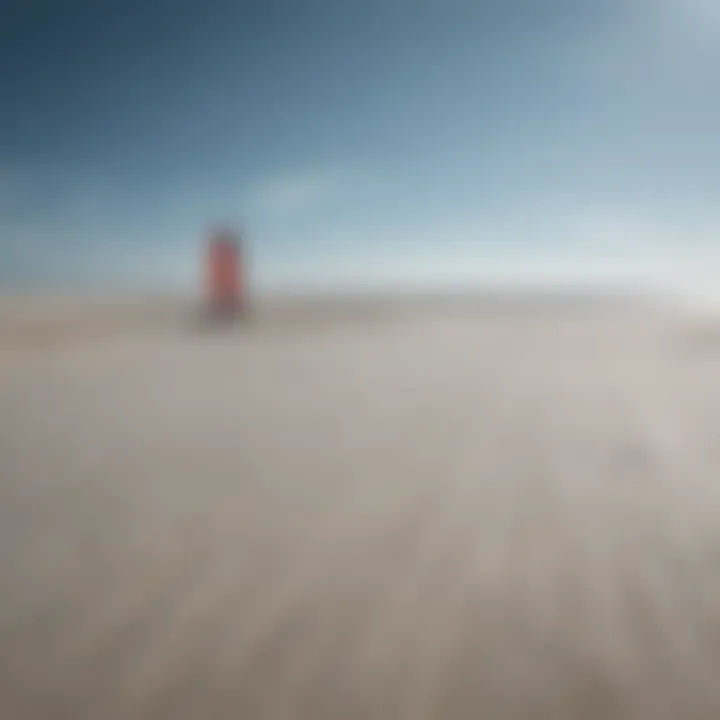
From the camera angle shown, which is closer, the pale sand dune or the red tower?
the pale sand dune

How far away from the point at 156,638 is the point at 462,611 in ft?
4.50

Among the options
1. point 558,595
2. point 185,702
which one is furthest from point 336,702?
point 558,595

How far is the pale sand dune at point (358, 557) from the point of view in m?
2.34

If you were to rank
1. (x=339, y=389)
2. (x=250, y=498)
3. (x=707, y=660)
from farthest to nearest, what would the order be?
(x=339, y=389) → (x=250, y=498) → (x=707, y=660)

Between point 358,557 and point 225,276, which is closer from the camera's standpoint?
point 358,557

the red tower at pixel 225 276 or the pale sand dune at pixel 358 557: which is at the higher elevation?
the red tower at pixel 225 276

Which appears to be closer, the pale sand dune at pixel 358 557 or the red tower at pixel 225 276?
the pale sand dune at pixel 358 557

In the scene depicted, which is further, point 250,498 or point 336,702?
point 250,498

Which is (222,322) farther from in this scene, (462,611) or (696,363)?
(462,611)

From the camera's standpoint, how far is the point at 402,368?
402 inches

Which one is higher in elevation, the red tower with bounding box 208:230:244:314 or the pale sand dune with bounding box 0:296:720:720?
the red tower with bounding box 208:230:244:314

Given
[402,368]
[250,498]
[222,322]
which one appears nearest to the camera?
[250,498]

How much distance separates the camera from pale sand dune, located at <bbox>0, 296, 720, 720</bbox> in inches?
92.1

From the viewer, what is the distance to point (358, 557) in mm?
3365
